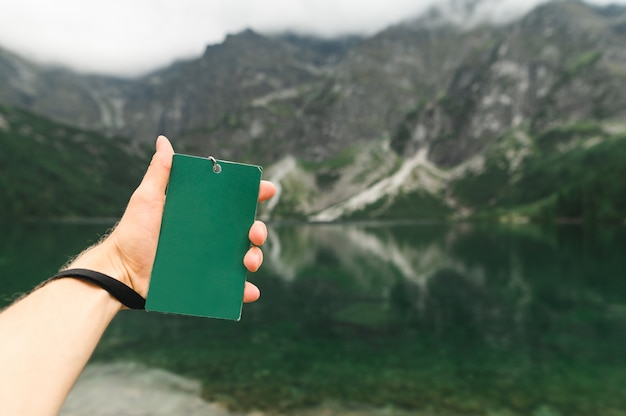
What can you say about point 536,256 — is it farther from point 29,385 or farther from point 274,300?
point 29,385

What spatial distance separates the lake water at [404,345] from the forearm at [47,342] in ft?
8.05

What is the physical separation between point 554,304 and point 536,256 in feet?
129

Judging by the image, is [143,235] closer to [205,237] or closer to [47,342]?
[205,237]

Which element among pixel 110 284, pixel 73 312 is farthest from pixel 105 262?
pixel 73 312

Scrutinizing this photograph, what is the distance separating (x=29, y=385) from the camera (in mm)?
2867

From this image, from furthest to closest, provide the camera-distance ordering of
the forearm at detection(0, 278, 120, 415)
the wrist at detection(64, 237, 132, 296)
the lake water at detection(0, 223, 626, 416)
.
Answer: the lake water at detection(0, 223, 626, 416) < the wrist at detection(64, 237, 132, 296) < the forearm at detection(0, 278, 120, 415)

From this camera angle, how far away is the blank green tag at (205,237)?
4207 mm

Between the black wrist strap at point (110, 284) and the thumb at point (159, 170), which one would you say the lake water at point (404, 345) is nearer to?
the black wrist strap at point (110, 284)

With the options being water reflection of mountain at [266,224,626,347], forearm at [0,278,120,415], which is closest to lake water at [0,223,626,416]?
water reflection of mountain at [266,224,626,347]

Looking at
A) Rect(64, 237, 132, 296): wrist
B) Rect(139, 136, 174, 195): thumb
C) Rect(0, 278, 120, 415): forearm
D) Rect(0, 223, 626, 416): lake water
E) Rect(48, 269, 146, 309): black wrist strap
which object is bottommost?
A: Rect(0, 223, 626, 416): lake water

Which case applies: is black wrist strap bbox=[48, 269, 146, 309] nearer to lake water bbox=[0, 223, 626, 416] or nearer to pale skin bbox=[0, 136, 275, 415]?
pale skin bbox=[0, 136, 275, 415]

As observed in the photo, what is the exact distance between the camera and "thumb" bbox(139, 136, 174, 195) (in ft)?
13.8

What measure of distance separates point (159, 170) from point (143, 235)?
71cm

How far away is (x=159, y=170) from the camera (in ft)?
13.9
